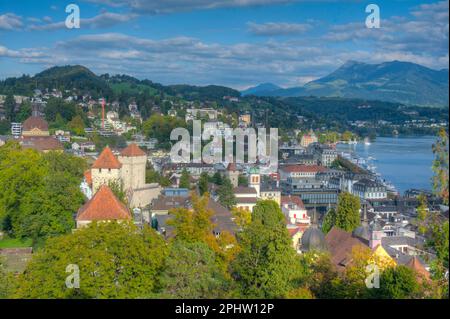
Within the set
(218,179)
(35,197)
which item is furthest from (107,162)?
(218,179)

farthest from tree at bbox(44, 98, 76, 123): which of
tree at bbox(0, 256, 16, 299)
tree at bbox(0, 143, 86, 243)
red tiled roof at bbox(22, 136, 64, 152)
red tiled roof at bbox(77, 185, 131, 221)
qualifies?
tree at bbox(0, 256, 16, 299)

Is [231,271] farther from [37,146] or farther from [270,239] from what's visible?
[37,146]

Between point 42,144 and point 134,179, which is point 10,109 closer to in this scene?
point 42,144

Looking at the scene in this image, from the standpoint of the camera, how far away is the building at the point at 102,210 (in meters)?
18.9

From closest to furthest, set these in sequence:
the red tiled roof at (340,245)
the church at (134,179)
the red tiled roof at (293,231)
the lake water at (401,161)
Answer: the red tiled roof at (340,245) < the red tiled roof at (293,231) < the church at (134,179) < the lake water at (401,161)

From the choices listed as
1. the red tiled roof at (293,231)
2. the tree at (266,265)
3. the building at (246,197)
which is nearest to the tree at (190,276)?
the tree at (266,265)

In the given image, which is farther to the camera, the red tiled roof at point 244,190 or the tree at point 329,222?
the red tiled roof at point 244,190

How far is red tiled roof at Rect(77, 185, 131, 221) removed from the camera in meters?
19.0

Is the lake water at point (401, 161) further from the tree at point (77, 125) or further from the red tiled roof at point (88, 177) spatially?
the tree at point (77, 125)

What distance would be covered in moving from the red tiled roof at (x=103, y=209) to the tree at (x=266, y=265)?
580 centimetres

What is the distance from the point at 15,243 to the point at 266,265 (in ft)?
39.4

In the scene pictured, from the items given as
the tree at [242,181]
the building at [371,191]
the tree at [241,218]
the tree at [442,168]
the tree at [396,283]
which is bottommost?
the building at [371,191]

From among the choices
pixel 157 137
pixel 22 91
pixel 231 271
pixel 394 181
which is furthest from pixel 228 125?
pixel 231 271

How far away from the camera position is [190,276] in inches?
466
